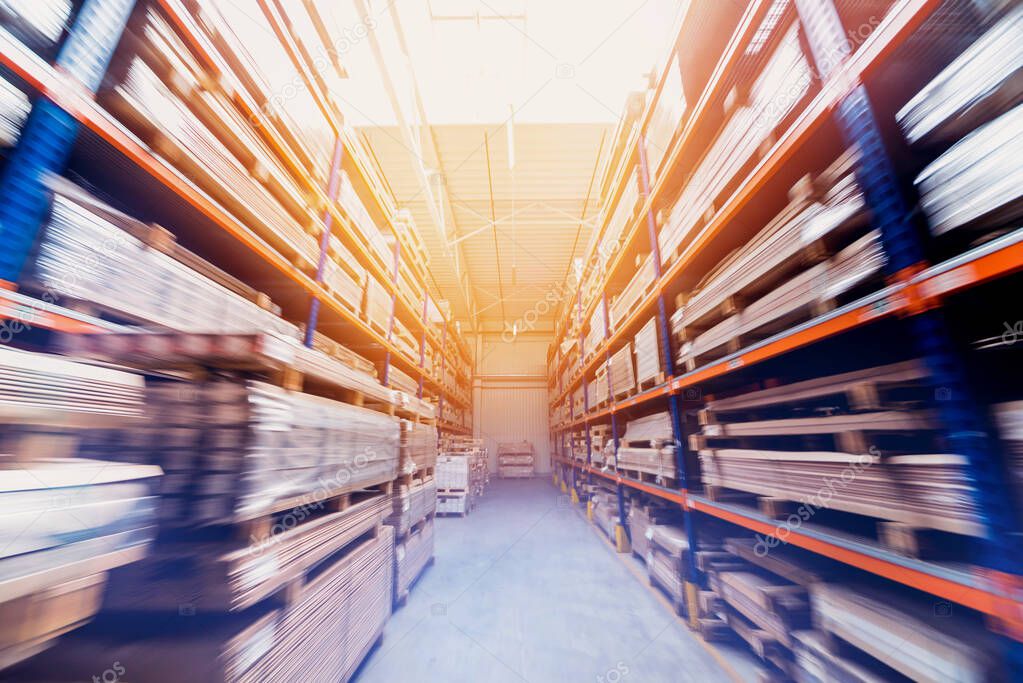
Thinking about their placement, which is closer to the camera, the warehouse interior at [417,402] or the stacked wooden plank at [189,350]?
the warehouse interior at [417,402]

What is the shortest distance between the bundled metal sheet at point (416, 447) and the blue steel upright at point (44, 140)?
2697mm

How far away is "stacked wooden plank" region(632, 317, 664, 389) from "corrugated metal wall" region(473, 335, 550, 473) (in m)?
10.8

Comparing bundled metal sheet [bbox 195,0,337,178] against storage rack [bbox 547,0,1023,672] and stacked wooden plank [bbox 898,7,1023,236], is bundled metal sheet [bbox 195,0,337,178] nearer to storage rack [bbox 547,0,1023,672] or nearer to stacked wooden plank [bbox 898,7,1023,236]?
storage rack [bbox 547,0,1023,672]

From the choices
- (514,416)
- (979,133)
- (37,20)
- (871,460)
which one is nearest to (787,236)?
(979,133)

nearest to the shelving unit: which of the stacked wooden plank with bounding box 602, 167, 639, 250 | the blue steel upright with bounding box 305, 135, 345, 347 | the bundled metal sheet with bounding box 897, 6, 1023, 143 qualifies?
the blue steel upright with bounding box 305, 135, 345, 347

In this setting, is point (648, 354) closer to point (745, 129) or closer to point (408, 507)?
point (745, 129)

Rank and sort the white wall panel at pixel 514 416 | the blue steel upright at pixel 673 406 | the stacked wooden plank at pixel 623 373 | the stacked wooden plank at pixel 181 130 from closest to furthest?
the stacked wooden plank at pixel 181 130, the blue steel upright at pixel 673 406, the stacked wooden plank at pixel 623 373, the white wall panel at pixel 514 416

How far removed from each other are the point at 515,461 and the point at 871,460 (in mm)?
11828

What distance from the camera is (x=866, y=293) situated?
180 cm

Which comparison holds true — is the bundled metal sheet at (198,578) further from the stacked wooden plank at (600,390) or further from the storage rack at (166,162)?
the stacked wooden plank at (600,390)

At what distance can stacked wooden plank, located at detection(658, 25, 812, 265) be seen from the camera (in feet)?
6.22

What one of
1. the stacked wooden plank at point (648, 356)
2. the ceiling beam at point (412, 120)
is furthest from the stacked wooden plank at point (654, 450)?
the ceiling beam at point (412, 120)

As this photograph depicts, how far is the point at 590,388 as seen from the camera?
22.2 ft

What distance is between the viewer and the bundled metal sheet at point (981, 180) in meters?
1.07
